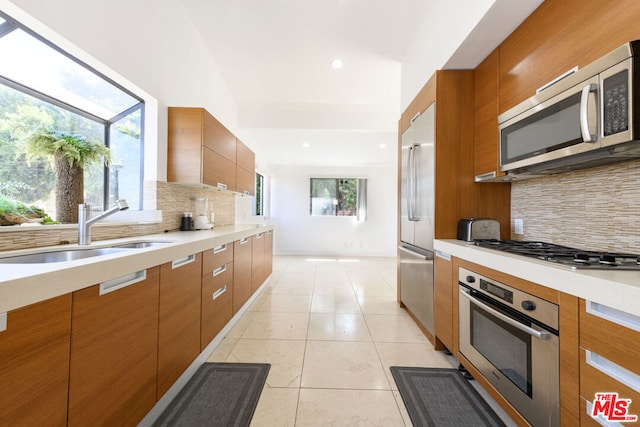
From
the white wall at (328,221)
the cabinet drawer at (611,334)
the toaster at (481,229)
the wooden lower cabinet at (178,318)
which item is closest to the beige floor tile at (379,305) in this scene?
the toaster at (481,229)

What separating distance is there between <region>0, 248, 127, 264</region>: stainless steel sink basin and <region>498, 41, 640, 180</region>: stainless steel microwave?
7.74 feet

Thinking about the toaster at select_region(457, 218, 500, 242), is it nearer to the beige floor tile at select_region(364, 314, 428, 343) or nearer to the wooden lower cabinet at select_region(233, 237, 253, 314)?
the beige floor tile at select_region(364, 314, 428, 343)

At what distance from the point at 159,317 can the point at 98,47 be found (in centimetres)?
162

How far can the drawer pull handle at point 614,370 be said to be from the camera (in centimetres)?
72

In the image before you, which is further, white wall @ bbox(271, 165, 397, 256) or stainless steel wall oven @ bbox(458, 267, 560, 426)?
white wall @ bbox(271, 165, 397, 256)

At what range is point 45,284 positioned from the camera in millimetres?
727

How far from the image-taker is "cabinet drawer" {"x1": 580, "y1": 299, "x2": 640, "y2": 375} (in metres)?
0.72

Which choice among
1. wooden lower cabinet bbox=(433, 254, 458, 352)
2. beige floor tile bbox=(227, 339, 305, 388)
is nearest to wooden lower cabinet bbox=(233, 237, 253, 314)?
beige floor tile bbox=(227, 339, 305, 388)

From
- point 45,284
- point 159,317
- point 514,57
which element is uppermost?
point 514,57

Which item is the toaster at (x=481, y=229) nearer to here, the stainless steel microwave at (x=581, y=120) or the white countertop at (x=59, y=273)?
the stainless steel microwave at (x=581, y=120)

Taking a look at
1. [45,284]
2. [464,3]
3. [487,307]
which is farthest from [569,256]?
[45,284]

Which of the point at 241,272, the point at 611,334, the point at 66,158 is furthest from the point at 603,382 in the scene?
the point at 66,158

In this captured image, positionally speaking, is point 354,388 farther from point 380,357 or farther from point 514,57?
point 514,57

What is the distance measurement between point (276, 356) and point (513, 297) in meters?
1.56
